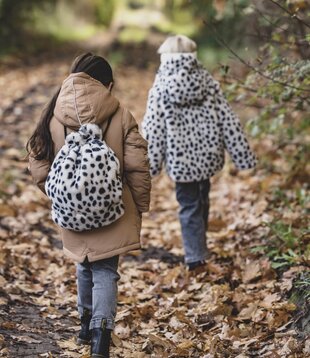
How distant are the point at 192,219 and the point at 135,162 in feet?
6.54

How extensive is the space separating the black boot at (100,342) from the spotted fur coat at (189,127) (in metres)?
2.02

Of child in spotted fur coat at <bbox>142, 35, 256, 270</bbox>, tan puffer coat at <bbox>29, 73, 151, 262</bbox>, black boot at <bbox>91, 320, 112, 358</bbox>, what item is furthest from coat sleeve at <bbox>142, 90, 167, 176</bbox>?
black boot at <bbox>91, 320, 112, 358</bbox>

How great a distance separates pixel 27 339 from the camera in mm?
4461

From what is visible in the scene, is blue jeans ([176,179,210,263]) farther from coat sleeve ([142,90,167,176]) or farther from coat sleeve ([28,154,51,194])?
coat sleeve ([28,154,51,194])

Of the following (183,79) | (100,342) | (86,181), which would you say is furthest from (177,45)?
(100,342)

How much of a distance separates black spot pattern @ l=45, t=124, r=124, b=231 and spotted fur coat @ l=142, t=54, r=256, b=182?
1.79 meters

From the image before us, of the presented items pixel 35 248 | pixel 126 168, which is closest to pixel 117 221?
pixel 126 168

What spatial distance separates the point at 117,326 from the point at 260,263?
143 cm

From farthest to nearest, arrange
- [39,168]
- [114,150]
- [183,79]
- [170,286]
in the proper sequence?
[170,286] < [183,79] < [39,168] < [114,150]

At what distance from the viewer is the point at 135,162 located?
13.6ft

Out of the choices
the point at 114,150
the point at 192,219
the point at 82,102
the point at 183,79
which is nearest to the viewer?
the point at 82,102

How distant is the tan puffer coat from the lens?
4.02 metres

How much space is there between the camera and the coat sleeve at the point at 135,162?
4129 mm

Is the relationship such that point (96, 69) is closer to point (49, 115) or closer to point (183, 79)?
point (49, 115)
